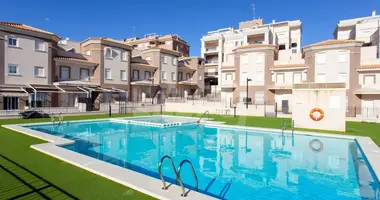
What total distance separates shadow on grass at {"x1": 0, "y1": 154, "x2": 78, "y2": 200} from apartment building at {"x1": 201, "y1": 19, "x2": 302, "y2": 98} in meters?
42.3

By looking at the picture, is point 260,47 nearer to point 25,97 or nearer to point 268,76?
point 268,76

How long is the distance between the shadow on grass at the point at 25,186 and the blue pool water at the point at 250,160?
11.7 ft

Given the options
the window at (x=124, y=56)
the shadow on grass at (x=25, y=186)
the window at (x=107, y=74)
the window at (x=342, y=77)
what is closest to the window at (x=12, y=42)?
the window at (x=107, y=74)

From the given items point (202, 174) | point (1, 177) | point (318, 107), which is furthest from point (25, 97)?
point (318, 107)

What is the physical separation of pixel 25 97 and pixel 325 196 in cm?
3177

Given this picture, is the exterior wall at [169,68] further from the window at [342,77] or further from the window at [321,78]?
the window at [342,77]

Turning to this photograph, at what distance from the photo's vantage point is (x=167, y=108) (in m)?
36.3

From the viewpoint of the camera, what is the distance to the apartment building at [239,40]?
160ft

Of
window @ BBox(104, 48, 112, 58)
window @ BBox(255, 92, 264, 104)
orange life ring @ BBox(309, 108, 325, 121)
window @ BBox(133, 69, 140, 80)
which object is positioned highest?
window @ BBox(104, 48, 112, 58)

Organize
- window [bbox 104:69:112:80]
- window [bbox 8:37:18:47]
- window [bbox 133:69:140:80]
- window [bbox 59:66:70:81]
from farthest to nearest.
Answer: window [bbox 133:69:140:80] → window [bbox 104:69:112:80] → window [bbox 59:66:70:81] → window [bbox 8:37:18:47]

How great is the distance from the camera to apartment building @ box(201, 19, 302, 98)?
4872 centimetres

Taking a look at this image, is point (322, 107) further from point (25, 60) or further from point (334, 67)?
point (25, 60)

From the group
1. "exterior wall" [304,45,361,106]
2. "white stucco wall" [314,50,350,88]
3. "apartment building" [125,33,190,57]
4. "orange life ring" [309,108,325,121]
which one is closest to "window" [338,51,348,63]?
"white stucco wall" [314,50,350,88]

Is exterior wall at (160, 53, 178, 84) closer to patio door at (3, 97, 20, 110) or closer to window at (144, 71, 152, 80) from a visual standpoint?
window at (144, 71, 152, 80)
